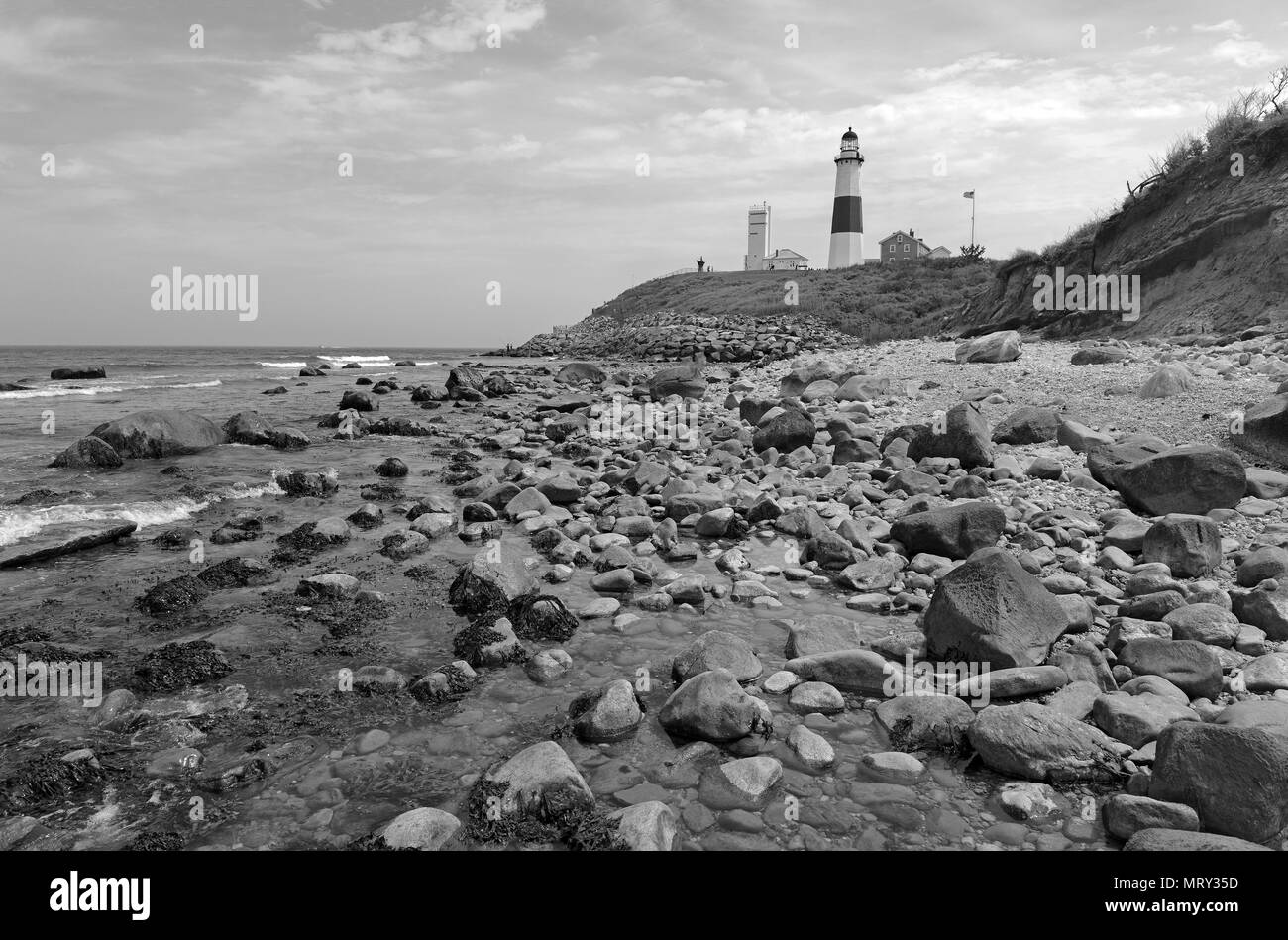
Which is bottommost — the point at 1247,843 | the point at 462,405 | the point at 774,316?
the point at 1247,843

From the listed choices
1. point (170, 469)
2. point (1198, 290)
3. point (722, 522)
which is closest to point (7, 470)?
point (170, 469)

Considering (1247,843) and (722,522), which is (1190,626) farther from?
(722,522)

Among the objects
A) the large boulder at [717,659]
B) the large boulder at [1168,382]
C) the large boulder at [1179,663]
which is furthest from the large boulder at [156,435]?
the large boulder at [1168,382]

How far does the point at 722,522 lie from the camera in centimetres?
888

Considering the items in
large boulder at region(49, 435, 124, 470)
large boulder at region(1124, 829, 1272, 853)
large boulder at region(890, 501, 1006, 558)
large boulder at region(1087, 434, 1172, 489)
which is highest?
large boulder at region(1087, 434, 1172, 489)

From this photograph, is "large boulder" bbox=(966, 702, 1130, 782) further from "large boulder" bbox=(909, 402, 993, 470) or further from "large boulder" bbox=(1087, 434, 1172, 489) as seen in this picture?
"large boulder" bbox=(909, 402, 993, 470)

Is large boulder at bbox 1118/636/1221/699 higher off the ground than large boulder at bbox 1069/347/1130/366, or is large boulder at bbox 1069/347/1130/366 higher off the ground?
large boulder at bbox 1069/347/1130/366

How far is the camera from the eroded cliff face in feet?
57.1

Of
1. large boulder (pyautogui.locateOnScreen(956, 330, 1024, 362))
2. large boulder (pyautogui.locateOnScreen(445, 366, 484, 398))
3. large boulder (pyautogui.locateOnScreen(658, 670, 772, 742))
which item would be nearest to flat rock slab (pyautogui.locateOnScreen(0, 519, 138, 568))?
large boulder (pyautogui.locateOnScreen(658, 670, 772, 742))

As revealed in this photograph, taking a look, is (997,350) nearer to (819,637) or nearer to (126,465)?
(819,637)

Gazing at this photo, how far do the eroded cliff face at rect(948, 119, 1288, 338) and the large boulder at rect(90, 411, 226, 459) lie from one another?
78.0 feet

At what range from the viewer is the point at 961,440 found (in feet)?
35.0

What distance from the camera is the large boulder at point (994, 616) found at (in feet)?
16.8
